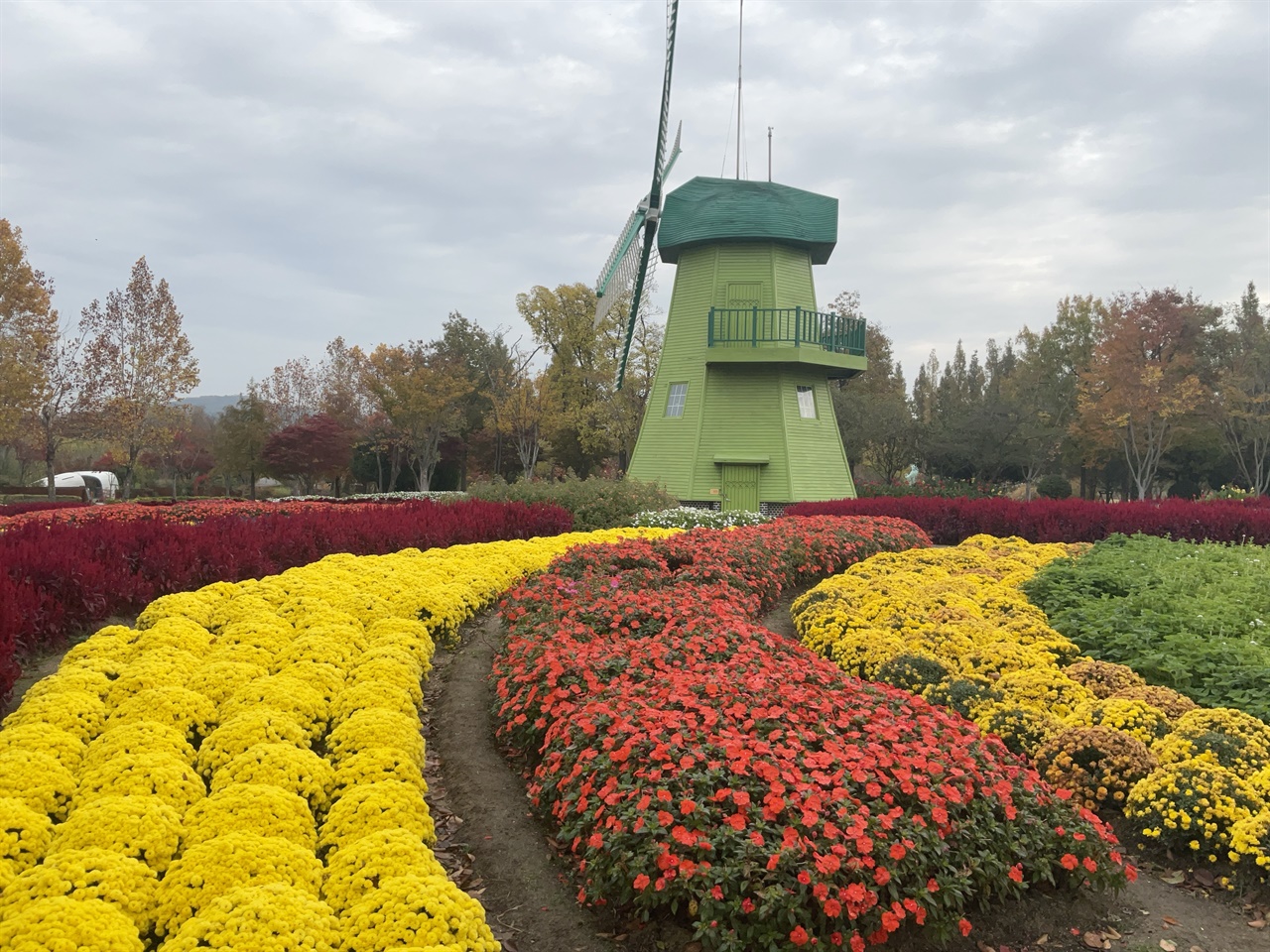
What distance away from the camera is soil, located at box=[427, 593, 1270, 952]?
3834mm

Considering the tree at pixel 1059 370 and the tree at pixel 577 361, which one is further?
the tree at pixel 1059 370

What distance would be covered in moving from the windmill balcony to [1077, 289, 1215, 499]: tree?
21949 millimetres

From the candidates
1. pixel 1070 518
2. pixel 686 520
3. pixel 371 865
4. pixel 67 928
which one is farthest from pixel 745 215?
pixel 67 928

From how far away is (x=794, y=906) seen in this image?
11.2ft

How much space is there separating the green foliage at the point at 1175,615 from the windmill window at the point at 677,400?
13687mm

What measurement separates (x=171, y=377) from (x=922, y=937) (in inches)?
1401

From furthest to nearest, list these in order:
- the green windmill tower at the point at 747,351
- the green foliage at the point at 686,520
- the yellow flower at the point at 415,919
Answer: the green windmill tower at the point at 747,351
the green foliage at the point at 686,520
the yellow flower at the point at 415,919

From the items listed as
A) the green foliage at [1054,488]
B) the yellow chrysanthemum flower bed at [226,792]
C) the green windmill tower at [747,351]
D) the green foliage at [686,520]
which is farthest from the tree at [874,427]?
the yellow chrysanthemum flower bed at [226,792]

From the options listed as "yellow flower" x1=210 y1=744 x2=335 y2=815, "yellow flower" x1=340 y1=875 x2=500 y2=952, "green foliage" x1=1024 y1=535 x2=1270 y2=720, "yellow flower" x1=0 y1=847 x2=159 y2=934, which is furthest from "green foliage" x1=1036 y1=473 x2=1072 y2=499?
"yellow flower" x1=0 y1=847 x2=159 y2=934

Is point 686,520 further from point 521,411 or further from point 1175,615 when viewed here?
point 521,411

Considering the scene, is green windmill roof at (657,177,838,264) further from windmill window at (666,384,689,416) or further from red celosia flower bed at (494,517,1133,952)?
red celosia flower bed at (494,517,1133,952)

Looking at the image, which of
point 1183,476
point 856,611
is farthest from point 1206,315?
point 856,611

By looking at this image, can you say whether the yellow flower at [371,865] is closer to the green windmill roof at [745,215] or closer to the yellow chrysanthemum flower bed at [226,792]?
the yellow chrysanthemum flower bed at [226,792]

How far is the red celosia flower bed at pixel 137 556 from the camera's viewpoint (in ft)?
20.7
